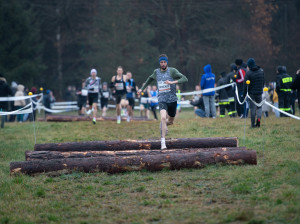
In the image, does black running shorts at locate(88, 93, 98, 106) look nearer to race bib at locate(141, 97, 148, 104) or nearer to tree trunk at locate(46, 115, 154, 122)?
tree trunk at locate(46, 115, 154, 122)

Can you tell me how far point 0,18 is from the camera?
4838cm

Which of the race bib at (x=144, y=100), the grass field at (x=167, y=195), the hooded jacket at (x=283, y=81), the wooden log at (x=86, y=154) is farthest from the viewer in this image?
the race bib at (x=144, y=100)

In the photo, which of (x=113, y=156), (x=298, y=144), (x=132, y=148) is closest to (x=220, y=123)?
(x=298, y=144)

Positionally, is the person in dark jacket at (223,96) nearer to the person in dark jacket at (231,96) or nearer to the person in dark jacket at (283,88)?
the person in dark jacket at (231,96)

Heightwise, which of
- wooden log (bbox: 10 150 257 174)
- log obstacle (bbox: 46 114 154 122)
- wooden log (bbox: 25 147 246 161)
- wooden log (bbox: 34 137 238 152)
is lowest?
wooden log (bbox: 10 150 257 174)

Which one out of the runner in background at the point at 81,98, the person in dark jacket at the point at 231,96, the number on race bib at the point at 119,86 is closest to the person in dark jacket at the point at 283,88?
the person in dark jacket at the point at 231,96

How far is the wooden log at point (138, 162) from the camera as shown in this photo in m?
10.4

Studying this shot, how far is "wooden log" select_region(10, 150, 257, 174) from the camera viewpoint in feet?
34.2

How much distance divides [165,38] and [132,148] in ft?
143

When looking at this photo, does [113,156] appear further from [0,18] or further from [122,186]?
[0,18]

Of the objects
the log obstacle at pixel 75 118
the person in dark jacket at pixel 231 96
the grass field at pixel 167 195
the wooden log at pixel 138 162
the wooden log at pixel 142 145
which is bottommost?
the grass field at pixel 167 195

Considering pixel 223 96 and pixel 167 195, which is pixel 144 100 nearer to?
pixel 223 96

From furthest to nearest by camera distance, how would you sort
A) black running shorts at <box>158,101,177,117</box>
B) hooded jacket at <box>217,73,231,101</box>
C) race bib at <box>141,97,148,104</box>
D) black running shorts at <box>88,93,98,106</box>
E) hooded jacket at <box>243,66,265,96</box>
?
race bib at <box>141,97,148,104</box> → hooded jacket at <box>217,73,231,101</box> → black running shorts at <box>88,93,98,106</box> → hooded jacket at <box>243,66,265,96</box> → black running shorts at <box>158,101,177,117</box>

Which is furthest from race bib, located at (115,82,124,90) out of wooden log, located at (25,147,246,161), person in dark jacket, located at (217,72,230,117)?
wooden log, located at (25,147,246,161)
